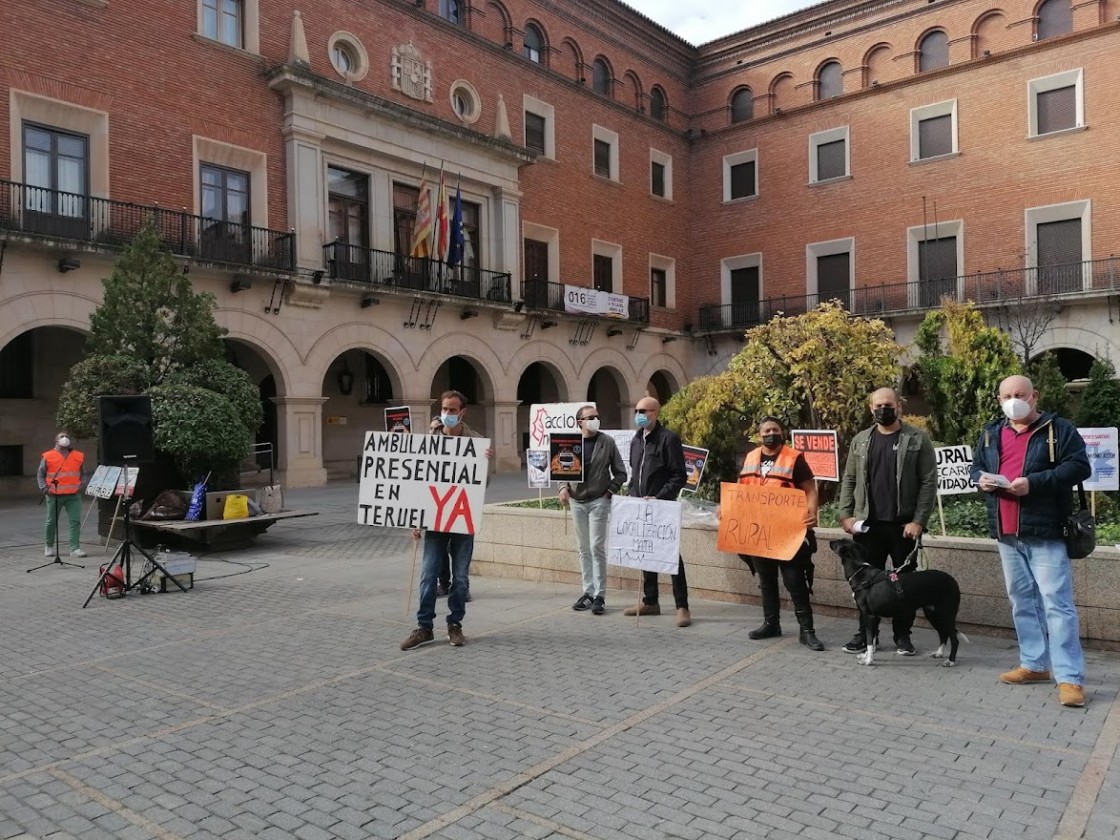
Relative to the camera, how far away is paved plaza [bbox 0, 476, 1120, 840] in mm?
3672

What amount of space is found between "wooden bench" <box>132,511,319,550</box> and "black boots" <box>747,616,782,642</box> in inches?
314

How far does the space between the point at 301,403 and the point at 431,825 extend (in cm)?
1933

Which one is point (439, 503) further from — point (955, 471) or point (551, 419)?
point (955, 471)

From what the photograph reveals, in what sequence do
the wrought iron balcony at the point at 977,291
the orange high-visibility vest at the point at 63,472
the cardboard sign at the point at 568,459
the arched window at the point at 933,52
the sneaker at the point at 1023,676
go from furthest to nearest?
the arched window at the point at 933,52
the wrought iron balcony at the point at 977,291
the orange high-visibility vest at the point at 63,472
the cardboard sign at the point at 568,459
the sneaker at the point at 1023,676

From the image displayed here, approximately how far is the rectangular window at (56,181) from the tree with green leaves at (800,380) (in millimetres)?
13809

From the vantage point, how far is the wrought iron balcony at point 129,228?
1714 centimetres

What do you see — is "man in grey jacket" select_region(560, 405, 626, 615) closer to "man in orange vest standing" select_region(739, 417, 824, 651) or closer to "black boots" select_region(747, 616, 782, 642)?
"man in orange vest standing" select_region(739, 417, 824, 651)

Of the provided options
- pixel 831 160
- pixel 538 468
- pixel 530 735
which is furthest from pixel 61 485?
pixel 831 160

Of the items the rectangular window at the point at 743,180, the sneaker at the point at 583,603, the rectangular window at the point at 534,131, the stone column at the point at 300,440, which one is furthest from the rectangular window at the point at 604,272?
the sneaker at the point at 583,603

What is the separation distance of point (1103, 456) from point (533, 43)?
26.5 m

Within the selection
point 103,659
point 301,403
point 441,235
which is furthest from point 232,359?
point 103,659

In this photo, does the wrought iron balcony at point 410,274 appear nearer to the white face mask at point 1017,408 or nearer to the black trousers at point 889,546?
the black trousers at point 889,546

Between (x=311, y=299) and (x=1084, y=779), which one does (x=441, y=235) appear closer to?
(x=311, y=299)

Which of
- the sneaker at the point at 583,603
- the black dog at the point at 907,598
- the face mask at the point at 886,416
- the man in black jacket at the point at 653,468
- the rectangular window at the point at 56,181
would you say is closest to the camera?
the black dog at the point at 907,598
